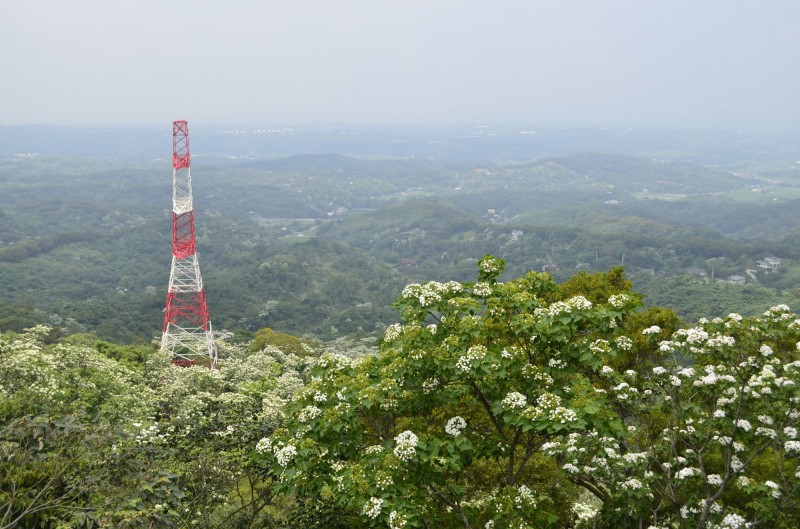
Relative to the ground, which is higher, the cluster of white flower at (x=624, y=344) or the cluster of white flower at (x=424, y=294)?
the cluster of white flower at (x=424, y=294)

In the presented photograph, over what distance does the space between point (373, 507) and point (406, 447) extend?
0.75m

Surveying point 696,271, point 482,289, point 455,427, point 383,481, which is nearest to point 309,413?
point 383,481

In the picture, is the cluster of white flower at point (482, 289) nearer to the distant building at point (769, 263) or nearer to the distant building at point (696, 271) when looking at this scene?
the distant building at point (696, 271)

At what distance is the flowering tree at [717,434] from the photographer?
22.3 ft

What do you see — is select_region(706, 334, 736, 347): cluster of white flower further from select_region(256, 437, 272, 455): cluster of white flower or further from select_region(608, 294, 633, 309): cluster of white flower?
select_region(256, 437, 272, 455): cluster of white flower

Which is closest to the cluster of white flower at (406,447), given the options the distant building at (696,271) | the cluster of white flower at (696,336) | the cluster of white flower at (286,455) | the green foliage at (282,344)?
the cluster of white flower at (286,455)

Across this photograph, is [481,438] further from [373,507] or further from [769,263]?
[769,263]

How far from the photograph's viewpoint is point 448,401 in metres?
7.69

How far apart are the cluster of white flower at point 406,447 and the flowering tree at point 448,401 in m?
0.01

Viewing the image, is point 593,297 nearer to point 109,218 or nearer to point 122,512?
point 122,512

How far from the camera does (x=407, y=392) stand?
7.92 meters

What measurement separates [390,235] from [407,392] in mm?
171828

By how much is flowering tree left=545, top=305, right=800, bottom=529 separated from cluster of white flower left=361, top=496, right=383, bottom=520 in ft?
7.67

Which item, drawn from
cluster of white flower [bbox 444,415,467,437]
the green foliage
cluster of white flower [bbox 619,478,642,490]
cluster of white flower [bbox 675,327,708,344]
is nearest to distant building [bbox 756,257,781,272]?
the green foliage
